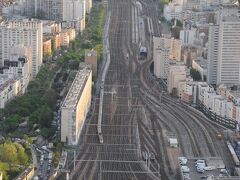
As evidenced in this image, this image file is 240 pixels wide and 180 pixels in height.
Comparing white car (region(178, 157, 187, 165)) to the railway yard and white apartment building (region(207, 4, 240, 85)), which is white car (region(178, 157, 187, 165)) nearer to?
the railway yard

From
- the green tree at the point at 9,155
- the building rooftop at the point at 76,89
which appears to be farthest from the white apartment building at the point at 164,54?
the green tree at the point at 9,155

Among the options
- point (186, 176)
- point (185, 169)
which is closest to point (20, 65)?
point (185, 169)

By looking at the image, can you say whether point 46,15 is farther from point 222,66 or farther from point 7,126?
point 7,126

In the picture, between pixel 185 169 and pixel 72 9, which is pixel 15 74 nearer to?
pixel 185 169

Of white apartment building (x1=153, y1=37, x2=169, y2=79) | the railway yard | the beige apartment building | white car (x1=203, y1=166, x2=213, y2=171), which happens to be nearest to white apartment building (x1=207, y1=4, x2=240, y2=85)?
white apartment building (x1=153, y1=37, x2=169, y2=79)

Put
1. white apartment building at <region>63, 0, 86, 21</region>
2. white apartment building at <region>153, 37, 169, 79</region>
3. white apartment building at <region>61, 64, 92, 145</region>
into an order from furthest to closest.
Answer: white apartment building at <region>63, 0, 86, 21</region>, white apartment building at <region>153, 37, 169, 79</region>, white apartment building at <region>61, 64, 92, 145</region>

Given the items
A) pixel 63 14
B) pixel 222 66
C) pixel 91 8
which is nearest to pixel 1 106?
pixel 222 66
